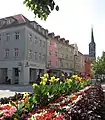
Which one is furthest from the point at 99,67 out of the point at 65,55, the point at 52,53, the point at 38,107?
the point at 38,107

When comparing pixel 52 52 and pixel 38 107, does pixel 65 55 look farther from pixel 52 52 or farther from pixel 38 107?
pixel 38 107

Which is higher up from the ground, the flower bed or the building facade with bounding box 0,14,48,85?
the building facade with bounding box 0,14,48,85

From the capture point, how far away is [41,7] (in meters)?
4.96

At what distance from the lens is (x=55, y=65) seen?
61219 millimetres

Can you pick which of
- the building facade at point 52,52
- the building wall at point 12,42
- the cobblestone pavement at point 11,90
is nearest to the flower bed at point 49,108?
the cobblestone pavement at point 11,90

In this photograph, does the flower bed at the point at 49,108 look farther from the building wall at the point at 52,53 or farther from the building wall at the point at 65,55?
the building wall at the point at 65,55

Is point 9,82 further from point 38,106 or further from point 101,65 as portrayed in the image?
point 38,106

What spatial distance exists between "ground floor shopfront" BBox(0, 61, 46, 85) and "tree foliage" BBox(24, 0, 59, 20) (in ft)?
127

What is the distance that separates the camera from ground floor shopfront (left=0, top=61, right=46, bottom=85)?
44.0 m

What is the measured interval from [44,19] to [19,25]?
134 feet

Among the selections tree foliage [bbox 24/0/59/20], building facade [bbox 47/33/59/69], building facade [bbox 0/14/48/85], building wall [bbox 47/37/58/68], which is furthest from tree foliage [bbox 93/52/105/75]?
tree foliage [bbox 24/0/59/20]

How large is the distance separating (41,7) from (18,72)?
133ft

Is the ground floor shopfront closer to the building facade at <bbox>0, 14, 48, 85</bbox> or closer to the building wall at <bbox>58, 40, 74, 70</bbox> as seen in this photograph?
the building facade at <bbox>0, 14, 48, 85</bbox>

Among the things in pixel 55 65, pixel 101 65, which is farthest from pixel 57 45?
pixel 101 65
